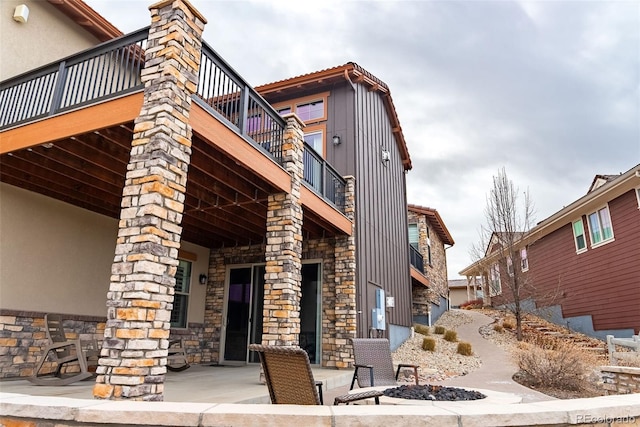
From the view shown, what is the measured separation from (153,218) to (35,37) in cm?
551

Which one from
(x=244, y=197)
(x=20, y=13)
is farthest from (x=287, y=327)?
(x=20, y=13)

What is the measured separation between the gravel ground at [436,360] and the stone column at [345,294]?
1301mm

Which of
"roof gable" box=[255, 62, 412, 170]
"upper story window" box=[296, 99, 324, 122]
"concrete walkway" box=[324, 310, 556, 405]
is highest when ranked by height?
"roof gable" box=[255, 62, 412, 170]

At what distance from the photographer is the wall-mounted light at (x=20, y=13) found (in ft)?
20.7

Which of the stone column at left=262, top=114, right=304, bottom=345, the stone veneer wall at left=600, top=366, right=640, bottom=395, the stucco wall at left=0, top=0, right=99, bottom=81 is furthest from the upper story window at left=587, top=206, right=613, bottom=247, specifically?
the stucco wall at left=0, top=0, right=99, bottom=81

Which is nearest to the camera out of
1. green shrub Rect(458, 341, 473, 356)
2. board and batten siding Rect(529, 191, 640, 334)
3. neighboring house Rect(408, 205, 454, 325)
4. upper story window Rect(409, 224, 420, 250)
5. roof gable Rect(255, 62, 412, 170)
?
roof gable Rect(255, 62, 412, 170)

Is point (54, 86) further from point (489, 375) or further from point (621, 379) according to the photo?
point (621, 379)

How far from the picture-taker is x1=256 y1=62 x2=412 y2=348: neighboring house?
9.51 metres

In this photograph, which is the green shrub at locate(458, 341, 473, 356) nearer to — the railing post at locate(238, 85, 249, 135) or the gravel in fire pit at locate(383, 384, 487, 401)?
the gravel in fire pit at locate(383, 384, 487, 401)

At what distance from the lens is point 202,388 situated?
16.6 ft

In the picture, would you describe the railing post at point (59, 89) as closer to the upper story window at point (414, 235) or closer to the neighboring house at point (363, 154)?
the neighboring house at point (363, 154)

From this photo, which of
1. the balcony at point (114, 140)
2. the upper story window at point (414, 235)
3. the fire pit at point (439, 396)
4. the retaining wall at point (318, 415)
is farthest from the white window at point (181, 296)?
the upper story window at point (414, 235)

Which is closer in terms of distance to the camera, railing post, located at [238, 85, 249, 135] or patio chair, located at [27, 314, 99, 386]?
patio chair, located at [27, 314, 99, 386]

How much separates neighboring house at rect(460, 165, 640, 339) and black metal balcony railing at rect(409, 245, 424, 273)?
10.2 feet
